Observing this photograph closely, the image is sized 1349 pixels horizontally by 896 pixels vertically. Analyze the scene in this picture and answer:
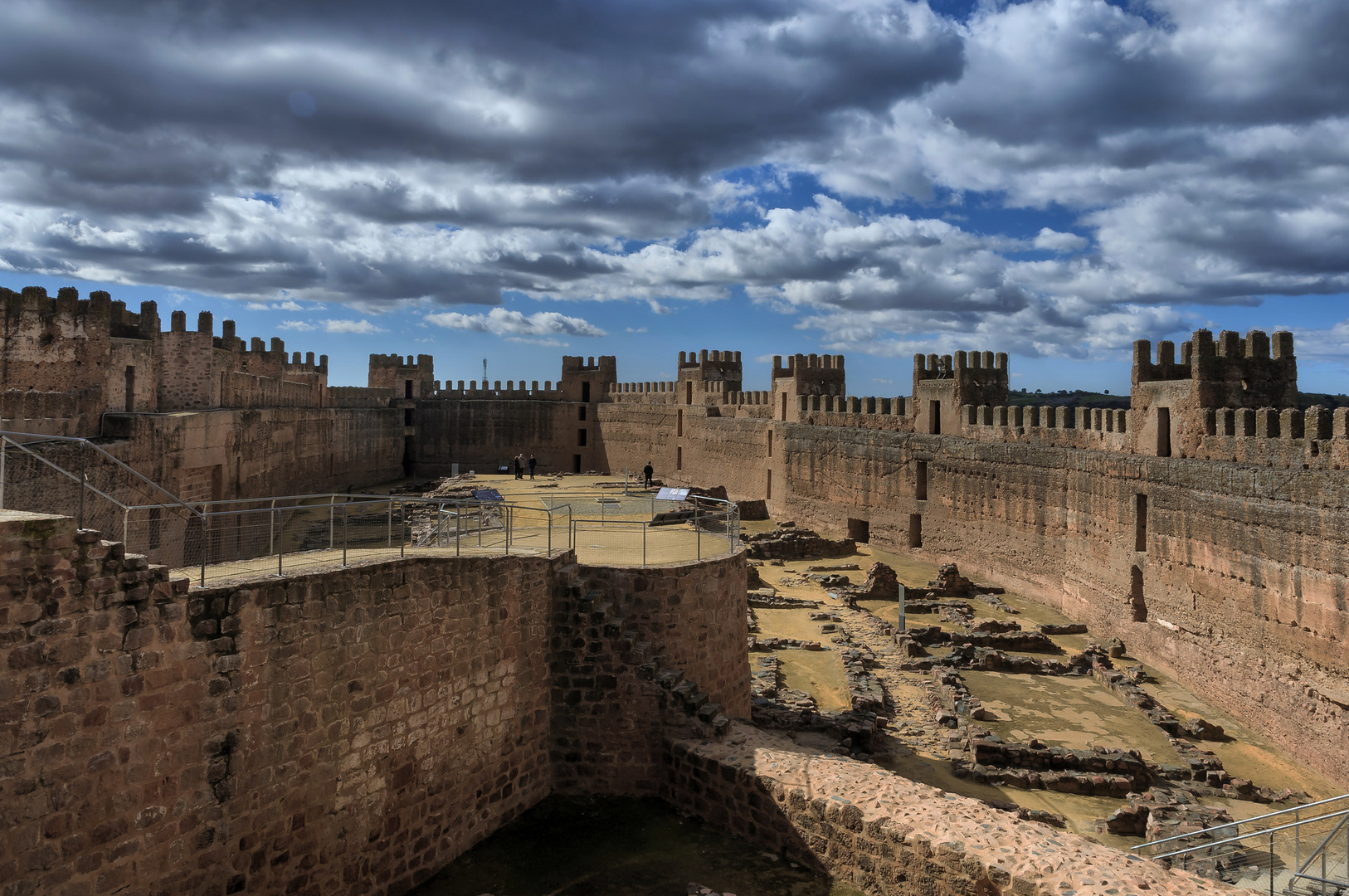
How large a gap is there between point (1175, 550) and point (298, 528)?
16164mm

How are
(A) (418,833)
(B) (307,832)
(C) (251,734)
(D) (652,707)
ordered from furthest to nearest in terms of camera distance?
(D) (652,707) < (A) (418,833) < (B) (307,832) < (C) (251,734)

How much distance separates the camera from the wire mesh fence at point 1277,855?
8.14m

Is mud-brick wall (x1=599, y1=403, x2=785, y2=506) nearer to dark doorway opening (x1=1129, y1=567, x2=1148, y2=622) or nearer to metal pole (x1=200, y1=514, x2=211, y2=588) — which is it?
dark doorway opening (x1=1129, y1=567, x2=1148, y2=622)

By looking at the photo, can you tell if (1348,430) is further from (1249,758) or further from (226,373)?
(226,373)

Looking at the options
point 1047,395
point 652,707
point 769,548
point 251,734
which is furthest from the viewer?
point 1047,395

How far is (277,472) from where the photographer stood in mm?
28594

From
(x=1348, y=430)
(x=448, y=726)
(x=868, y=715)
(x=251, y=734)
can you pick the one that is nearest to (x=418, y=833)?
(x=448, y=726)

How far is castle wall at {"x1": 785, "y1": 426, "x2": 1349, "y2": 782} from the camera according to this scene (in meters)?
13.7

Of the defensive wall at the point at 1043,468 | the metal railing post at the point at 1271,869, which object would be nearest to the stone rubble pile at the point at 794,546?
the defensive wall at the point at 1043,468

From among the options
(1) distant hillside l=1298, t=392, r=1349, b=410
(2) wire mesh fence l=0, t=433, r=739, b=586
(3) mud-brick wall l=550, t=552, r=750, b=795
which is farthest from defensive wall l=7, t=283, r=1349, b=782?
(1) distant hillside l=1298, t=392, r=1349, b=410

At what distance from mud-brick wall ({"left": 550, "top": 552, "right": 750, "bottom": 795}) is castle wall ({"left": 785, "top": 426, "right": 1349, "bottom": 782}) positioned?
9.96 m

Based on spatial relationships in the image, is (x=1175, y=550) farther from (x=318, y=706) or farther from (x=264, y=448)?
(x=264, y=448)

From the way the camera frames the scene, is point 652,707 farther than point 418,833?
Yes

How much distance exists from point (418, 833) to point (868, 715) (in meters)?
7.78
